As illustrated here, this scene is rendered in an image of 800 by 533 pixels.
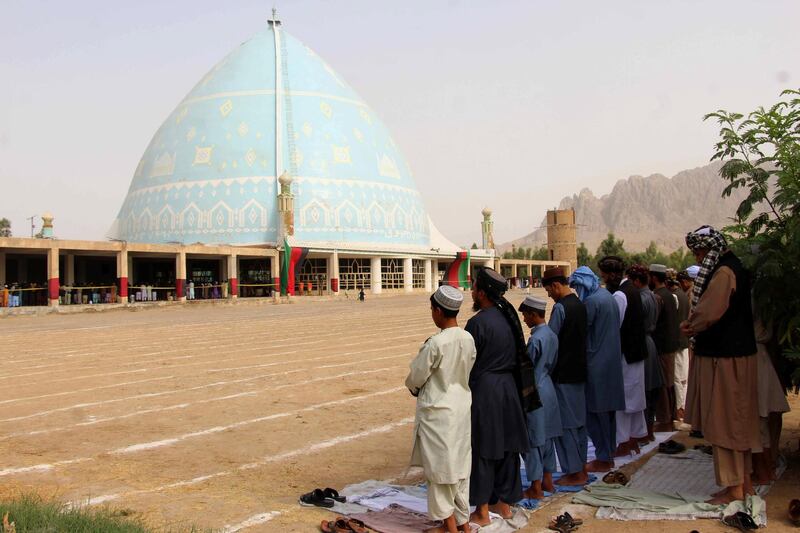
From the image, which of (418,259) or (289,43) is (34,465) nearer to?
(418,259)

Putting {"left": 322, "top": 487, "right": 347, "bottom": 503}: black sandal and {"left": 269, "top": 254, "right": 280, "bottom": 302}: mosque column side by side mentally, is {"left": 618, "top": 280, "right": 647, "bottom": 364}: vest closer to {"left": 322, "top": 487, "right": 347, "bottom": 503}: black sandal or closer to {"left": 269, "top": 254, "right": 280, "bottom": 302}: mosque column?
{"left": 322, "top": 487, "right": 347, "bottom": 503}: black sandal

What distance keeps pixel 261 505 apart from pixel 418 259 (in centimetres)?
5160

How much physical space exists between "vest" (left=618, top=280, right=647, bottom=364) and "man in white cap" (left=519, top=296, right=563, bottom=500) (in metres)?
1.30

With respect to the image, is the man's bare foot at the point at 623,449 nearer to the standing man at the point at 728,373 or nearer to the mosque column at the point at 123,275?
the standing man at the point at 728,373

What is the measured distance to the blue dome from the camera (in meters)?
52.8

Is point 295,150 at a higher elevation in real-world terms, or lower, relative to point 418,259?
higher

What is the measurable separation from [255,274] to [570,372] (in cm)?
4185

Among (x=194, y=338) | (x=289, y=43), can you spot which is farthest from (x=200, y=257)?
(x=194, y=338)

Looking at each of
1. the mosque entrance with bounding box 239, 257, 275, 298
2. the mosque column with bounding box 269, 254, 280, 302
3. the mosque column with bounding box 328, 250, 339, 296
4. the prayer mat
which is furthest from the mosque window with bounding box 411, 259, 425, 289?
the prayer mat

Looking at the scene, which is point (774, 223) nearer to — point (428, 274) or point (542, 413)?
point (542, 413)

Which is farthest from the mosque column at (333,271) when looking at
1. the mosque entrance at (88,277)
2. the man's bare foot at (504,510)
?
the man's bare foot at (504,510)

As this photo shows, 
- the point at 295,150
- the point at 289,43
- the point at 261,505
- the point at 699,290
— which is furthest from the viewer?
the point at 289,43

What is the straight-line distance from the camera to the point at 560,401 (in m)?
6.08

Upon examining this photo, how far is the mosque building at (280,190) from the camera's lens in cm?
4803
